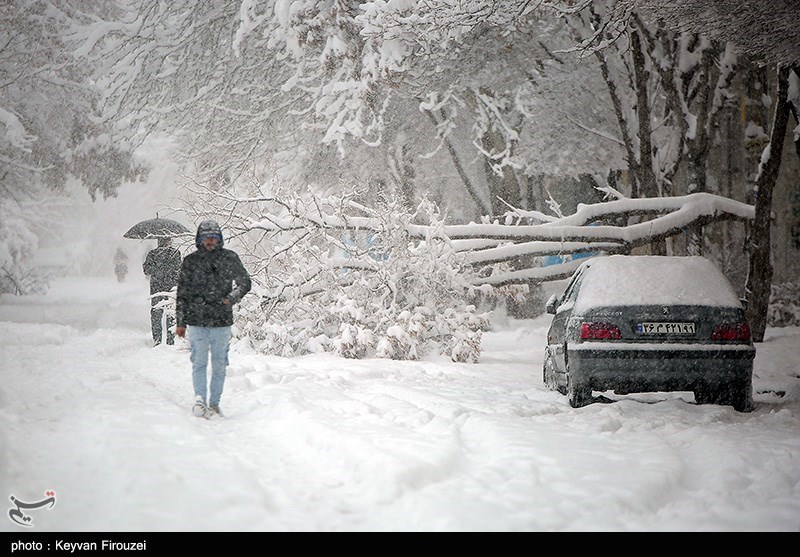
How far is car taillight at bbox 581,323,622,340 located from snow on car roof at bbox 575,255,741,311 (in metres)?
0.23

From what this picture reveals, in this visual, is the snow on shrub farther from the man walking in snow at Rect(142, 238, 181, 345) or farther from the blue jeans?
the blue jeans

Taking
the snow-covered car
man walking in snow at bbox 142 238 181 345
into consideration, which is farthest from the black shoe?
man walking in snow at bbox 142 238 181 345

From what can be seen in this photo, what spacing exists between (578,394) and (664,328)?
1067 millimetres

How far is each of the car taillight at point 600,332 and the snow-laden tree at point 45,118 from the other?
557 inches

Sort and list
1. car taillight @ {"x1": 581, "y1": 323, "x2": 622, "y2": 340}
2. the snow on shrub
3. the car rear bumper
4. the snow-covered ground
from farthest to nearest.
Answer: the snow on shrub < car taillight @ {"x1": 581, "y1": 323, "x2": 622, "y2": 340} < the car rear bumper < the snow-covered ground

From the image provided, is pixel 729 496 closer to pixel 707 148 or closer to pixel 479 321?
pixel 479 321

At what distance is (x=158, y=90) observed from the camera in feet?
57.5

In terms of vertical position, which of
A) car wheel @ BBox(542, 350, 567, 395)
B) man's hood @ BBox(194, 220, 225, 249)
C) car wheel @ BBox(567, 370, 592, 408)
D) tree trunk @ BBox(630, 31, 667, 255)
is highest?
tree trunk @ BBox(630, 31, 667, 255)

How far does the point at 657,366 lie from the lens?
7.63 metres

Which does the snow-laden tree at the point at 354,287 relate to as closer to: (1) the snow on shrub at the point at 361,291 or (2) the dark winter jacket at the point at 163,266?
(1) the snow on shrub at the point at 361,291

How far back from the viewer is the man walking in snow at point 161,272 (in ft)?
49.9

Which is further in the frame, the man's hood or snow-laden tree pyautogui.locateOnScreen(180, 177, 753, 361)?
snow-laden tree pyautogui.locateOnScreen(180, 177, 753, 361)

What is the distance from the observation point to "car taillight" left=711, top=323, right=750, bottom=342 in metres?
7.75

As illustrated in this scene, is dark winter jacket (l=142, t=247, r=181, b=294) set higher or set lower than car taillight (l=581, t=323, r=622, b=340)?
lower
